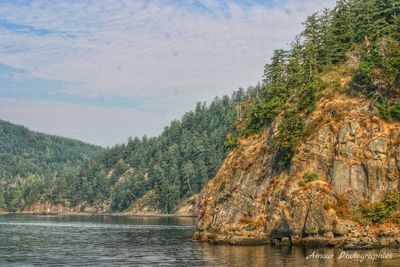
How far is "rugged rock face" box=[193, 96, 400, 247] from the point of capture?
303ft

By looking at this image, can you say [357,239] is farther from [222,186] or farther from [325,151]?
[222,186]

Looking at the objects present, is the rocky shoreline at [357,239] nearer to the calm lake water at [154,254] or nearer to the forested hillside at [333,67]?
the calm lake water at [154,254]

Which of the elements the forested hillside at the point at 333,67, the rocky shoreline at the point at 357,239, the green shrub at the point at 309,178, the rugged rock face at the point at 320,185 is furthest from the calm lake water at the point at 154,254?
→ the forested hillside at the point at 333,67

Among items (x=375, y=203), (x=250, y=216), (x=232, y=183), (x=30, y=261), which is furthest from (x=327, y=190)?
(x=30, y=261)

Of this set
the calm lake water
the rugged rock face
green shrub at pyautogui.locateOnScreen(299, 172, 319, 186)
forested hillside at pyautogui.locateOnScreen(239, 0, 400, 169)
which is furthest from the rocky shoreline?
forested hillside at pyautogui.locateOnScreen(239, 0, 400, 169)

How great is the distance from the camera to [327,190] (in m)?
95.4

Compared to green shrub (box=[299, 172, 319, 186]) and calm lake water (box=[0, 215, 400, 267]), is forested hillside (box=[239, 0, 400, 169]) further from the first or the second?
calm lake water (box=[0, 215, 400, 267])

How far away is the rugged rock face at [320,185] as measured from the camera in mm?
92500

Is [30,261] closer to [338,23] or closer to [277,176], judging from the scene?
[277,176]

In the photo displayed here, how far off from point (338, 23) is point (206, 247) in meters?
61.4

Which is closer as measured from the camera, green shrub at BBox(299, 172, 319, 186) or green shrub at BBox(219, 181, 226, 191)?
green shrub at BBox(299, 172, 319, 186)

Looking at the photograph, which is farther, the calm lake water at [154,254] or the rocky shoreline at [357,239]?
the rocky shoreline at [357,239]

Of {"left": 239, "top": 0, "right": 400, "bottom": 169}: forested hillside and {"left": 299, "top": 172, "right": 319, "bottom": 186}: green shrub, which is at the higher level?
{"left": 239, "top": 0, "right": 400, "bottom": 169}: forested hillside

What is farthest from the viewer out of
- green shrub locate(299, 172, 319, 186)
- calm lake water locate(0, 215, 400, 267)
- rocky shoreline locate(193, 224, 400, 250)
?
green shrub locate(299, 172, 319, 186)
